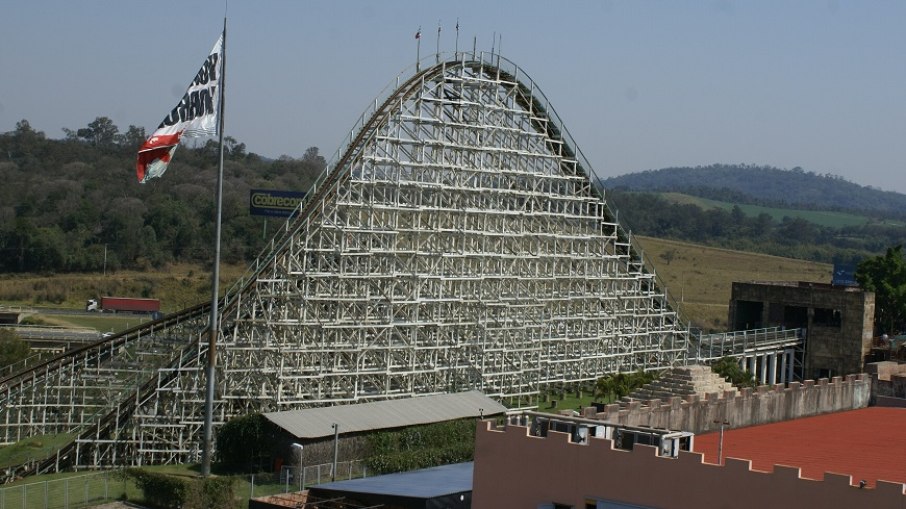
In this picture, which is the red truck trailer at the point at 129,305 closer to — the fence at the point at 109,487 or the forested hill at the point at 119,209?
the forested hill at the point at 119,209

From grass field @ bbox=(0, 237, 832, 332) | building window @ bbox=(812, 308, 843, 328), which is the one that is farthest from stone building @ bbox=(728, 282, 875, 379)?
grass field @ bbox=(0, 237, 832, 332)

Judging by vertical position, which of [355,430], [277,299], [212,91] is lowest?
[355,430]

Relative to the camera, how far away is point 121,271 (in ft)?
238

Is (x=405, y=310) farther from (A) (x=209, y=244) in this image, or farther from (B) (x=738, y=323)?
(A) (x=209, y=244)

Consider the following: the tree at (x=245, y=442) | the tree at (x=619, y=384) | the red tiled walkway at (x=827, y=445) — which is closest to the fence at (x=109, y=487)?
the tree at (x=245, y=442)

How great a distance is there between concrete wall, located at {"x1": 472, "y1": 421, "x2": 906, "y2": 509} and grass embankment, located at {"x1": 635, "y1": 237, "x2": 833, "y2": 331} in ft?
201

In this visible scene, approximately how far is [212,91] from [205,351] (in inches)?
381

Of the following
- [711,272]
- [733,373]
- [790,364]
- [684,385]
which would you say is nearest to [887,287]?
[790,364]

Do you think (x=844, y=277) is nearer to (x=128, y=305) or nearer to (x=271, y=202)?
(x=271, y=202)

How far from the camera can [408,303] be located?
3841cm

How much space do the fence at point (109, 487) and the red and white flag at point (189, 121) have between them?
677 centimetres

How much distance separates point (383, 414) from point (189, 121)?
33.0 ft

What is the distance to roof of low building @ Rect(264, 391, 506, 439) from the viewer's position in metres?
31.0

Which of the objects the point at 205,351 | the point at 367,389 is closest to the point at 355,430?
the point at 205,351
